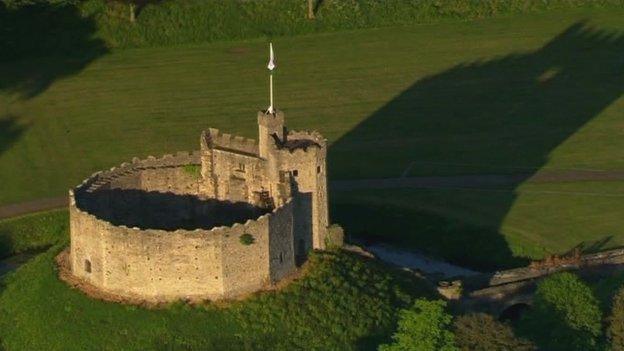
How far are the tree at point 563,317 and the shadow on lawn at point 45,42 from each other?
60252mm

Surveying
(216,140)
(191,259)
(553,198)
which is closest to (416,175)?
(553,198)

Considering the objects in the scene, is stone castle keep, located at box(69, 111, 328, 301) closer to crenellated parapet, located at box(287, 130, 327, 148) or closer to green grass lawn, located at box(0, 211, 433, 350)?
crenellated parapet, located at box(287, 130, 327, 148)

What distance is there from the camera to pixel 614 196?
150 meters

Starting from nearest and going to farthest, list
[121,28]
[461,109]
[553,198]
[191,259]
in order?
[191,259], [553,198], [461,109], [121,28]

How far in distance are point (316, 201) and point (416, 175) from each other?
86.8 ft

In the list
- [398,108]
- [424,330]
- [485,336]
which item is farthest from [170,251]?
[398,108]

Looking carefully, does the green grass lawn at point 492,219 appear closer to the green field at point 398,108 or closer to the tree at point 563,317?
the green field at point 398,108

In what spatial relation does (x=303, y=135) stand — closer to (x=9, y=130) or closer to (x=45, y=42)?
(x=9, y=130)

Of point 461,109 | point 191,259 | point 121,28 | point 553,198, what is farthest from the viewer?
point 121,28

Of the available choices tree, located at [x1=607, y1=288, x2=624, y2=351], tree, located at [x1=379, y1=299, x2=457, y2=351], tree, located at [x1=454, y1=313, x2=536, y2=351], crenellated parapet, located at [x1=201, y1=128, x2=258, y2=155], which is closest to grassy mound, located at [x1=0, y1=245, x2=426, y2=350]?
tree, located at [x1=379, y1=299, x2=457, y2=351]

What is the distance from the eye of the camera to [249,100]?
170750 millimetres

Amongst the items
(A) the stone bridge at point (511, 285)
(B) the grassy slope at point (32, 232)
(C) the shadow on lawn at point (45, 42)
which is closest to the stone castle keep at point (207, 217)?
(A) the stone bridge at point (511, 285)

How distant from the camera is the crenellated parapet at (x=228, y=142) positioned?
13100cm

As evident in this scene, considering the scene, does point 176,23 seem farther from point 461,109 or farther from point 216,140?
point 216,140
